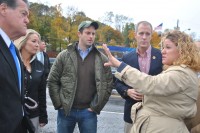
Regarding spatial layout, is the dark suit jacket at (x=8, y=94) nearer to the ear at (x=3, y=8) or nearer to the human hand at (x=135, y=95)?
the ear at (x=3, y=8)

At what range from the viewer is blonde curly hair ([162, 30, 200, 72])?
2.65m

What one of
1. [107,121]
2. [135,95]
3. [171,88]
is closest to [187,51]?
[171,88]

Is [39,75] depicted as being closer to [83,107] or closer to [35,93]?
[35,93]

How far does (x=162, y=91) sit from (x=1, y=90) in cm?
136

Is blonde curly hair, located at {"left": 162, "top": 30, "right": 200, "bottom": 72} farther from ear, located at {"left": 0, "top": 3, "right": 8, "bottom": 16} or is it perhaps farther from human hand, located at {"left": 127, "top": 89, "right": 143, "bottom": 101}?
ear, located at {"left": 0, "top": 3, "right": 8, "bottom": 16}

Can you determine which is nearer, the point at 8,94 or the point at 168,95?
the point at 8,94

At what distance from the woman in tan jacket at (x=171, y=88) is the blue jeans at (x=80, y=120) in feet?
3.81

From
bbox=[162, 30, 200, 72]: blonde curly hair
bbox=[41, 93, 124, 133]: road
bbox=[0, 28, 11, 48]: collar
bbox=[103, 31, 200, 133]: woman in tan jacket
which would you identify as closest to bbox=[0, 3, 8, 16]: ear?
bbox=[0, 28, 11, 48]: collar

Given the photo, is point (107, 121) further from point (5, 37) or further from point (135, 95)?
point (5, 37)

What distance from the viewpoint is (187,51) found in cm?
267

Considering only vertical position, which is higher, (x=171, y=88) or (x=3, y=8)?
(x=3, y=8)

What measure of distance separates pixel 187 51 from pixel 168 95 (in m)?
0.45

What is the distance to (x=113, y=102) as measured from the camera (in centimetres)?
1080

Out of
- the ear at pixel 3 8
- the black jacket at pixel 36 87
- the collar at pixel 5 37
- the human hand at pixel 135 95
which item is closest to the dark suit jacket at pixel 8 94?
the collar at pixel 5 37
